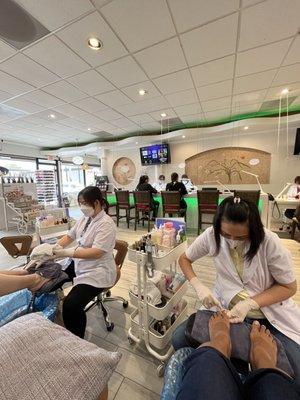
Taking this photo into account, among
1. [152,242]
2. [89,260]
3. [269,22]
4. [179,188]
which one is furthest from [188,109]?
[89,260]

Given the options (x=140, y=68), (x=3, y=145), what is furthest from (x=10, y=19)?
(x=3, y=145)

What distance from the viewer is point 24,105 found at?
3.82 m

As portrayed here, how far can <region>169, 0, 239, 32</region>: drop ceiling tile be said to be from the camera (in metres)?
1.67

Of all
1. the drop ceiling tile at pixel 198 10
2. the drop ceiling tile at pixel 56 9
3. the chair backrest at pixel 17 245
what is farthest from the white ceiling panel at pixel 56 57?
the chair backrest at pixel 17 245

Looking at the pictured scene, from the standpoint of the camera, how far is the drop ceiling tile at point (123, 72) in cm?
252

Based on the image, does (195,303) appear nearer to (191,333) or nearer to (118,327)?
(118,327)

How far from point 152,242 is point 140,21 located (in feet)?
6.78

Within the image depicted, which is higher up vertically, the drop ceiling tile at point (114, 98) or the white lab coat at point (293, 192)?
the drop ceiling tile at point (114, 98)

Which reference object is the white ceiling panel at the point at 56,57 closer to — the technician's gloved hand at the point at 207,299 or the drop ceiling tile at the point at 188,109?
the drop ceiling tile at the point at 188,109

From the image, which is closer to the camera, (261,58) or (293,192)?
(261,58)

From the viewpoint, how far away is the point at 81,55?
232cm

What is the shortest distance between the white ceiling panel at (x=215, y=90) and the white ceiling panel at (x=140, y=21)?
57.3 inches

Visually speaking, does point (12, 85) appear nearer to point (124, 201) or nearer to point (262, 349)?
point (124, 201)

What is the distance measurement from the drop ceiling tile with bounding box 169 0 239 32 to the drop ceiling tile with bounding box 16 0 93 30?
0.77m
